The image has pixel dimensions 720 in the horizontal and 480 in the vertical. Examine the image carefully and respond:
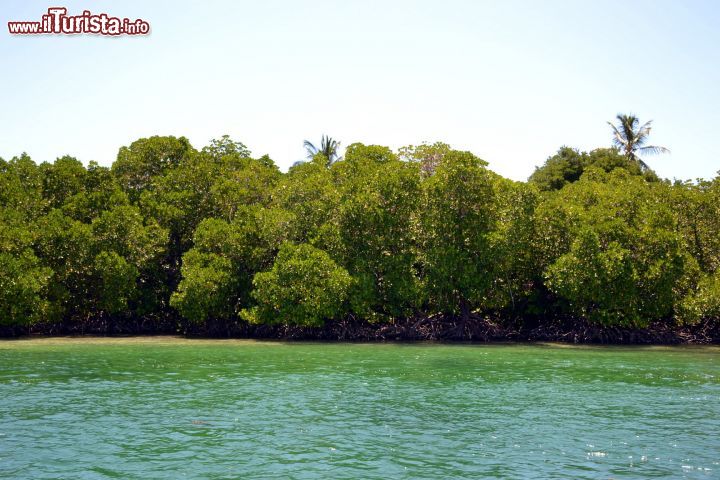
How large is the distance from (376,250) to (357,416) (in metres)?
21.8

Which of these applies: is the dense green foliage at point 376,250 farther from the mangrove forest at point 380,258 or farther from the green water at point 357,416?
the green water at point 357,416

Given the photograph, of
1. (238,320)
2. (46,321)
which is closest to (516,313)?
(238,320)

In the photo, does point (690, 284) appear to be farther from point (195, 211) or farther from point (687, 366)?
point (195, 211)

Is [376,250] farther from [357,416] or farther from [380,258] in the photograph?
[357,416]

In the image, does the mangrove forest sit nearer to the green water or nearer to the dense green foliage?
the dense green foliage

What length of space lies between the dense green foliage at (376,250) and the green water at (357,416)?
255 inches

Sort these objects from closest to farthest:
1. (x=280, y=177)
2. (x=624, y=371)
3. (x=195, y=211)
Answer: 1. (x=624, y=371)
2. (x=195, y=211)
3. (x=280, y=177)

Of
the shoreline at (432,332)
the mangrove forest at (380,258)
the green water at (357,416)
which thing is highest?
the mangrove forest at (380,258)

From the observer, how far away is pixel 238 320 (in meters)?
41.1

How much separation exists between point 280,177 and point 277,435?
32614 mm

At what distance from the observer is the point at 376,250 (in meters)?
39.6

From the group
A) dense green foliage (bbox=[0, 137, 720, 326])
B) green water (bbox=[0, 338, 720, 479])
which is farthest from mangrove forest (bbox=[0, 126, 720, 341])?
green water (bbox=[0, 338, 720, 479])

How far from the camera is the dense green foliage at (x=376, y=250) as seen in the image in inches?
1449

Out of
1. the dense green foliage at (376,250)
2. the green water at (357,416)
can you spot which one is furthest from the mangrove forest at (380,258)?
the green water at (357,416)
